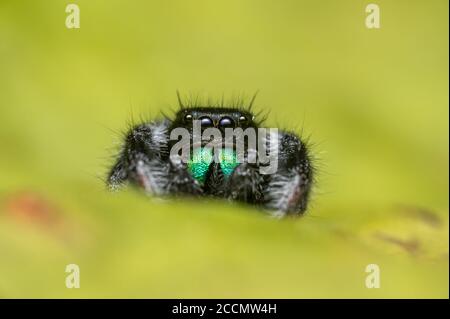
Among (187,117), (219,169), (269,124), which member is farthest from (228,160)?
(269,124)

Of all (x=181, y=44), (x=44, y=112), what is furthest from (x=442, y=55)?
(x=44, y=112)

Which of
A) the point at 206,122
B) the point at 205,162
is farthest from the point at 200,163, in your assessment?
the point at 206,122

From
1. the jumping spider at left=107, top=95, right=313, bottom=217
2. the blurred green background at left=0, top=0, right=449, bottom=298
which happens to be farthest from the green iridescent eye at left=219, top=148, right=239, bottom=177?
the blurred green background at left=0, top=0, right=449, bottom=298

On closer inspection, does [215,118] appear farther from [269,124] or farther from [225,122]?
[269,124]

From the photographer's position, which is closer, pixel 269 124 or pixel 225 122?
pixel 225 122

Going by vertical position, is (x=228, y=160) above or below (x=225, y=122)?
below

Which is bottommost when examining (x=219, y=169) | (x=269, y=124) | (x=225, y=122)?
(x=219, y=169)
